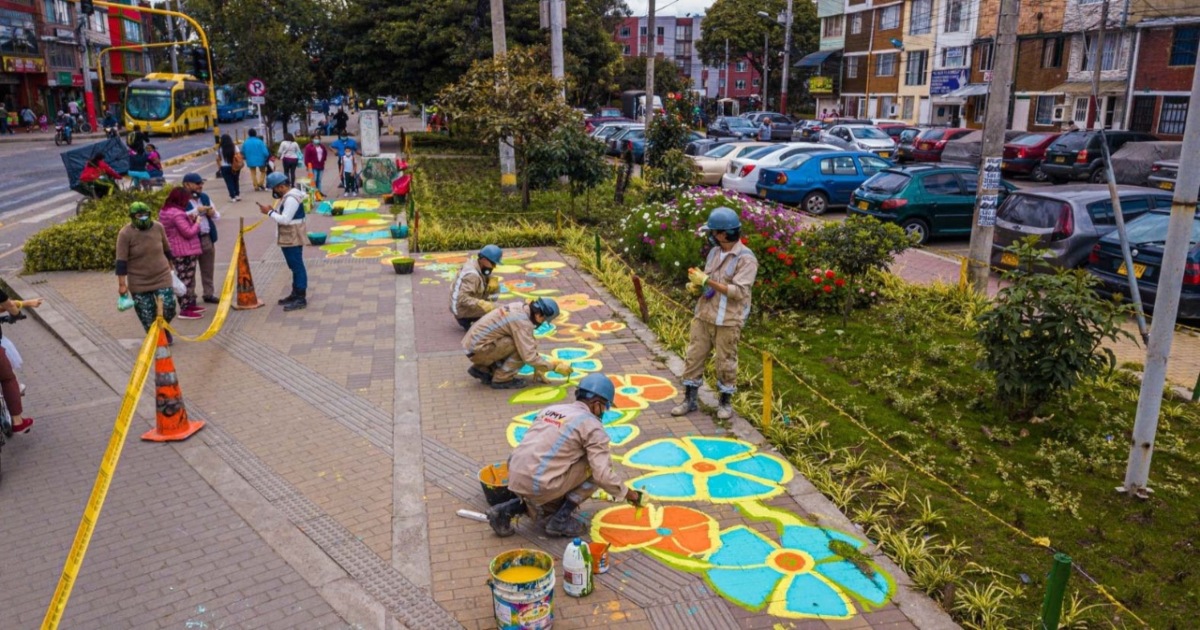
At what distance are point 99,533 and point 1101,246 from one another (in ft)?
37.2

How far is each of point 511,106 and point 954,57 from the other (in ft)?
117

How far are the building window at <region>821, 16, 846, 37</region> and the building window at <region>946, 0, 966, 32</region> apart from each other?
1108 centimetres

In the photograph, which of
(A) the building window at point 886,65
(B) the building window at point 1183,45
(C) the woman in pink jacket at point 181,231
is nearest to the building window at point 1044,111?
(B) the building window at point 1183,45

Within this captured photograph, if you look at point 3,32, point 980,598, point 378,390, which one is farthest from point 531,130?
point 3,32

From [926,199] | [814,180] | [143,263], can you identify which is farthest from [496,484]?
[814,180]

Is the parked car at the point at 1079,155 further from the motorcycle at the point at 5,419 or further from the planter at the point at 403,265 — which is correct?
the motorcycle at the point at 5,419

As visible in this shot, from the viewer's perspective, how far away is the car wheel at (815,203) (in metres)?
19.3

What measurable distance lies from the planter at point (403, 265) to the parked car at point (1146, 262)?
9262 mm

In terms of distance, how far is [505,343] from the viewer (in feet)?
26.5

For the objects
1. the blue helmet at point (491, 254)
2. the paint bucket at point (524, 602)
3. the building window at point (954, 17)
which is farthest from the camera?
the building window at point (954, 17)

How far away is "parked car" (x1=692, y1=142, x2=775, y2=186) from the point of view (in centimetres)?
2220

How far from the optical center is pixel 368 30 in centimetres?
3297

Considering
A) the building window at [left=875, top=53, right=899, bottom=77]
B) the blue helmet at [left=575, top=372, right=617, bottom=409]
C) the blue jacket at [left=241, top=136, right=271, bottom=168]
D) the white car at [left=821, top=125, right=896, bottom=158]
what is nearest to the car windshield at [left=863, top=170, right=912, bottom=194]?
the blue helmet at [left=575, top=372, right=617, bottom=409]

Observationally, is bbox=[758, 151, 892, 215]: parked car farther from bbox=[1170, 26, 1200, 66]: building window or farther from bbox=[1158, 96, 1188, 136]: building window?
bbox=[1170, 26, 1200, 66]: building window
